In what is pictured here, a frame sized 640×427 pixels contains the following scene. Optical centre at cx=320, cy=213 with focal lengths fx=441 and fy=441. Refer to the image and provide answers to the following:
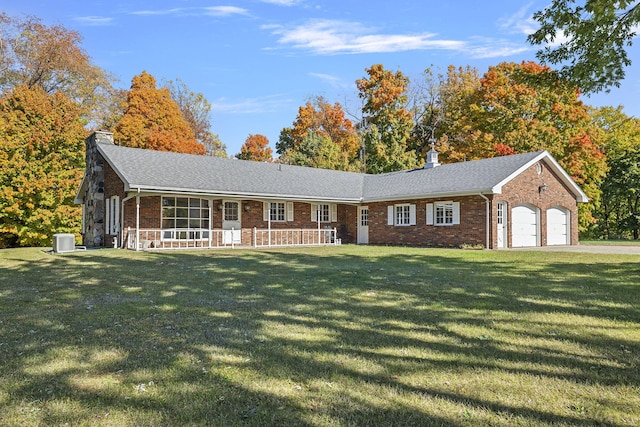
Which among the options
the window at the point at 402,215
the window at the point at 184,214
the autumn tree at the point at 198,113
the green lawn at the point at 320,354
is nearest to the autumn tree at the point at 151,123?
the autumn tree at the point at 198,113

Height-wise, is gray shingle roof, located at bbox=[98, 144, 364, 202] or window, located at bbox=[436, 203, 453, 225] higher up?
gray shingle roof, located at bbox=[98, 144, 364, 202]

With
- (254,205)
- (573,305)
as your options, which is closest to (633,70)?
(573,305)

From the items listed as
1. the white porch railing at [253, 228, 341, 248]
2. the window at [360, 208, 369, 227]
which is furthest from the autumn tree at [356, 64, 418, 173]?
the white porch railing at [253, 228, 341, 248]

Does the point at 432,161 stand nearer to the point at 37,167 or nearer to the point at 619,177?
the point at 619,177

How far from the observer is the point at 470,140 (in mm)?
33219

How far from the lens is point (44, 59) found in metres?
29.5

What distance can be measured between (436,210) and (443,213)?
1.31 ft

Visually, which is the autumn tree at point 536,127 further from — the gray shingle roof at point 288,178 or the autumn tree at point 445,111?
the gray shingle roof at point 288,178

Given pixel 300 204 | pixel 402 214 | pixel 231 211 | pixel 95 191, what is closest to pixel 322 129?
pixel 300 204

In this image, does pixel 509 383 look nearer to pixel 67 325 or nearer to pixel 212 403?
pixel 212 403

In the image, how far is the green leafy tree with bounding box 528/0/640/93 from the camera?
10247 mm

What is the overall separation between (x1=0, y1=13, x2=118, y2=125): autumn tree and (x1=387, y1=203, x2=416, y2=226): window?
20.2 m

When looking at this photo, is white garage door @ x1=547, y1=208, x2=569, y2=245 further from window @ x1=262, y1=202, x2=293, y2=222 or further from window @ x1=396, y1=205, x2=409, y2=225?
window @ x1=262, y1=202, x2=293, y2=222

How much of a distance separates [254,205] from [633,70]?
51.7ft
